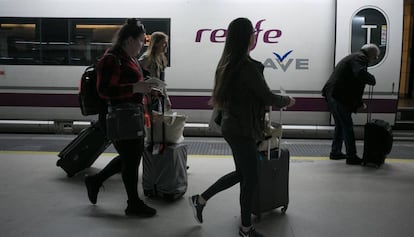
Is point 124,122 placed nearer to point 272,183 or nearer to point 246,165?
point 246,165

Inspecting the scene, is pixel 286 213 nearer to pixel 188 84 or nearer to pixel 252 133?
pixel 252 133

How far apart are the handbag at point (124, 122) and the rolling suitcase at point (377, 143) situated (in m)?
3.05

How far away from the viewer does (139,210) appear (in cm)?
374

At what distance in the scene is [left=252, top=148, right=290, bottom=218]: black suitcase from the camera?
362cm

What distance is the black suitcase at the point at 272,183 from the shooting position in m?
3.62

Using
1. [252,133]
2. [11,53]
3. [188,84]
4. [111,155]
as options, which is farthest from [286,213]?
[11,53]

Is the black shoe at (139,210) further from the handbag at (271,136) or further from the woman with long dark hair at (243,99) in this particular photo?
the handbag at (271,136)

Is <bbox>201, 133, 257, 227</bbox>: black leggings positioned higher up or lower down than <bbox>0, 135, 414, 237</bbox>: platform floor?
higher up

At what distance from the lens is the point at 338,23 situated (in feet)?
21.9

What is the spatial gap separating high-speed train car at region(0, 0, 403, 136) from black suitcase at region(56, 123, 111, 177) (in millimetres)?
2165

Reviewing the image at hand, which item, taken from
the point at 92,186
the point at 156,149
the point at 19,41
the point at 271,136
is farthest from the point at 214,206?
the point at 19,41

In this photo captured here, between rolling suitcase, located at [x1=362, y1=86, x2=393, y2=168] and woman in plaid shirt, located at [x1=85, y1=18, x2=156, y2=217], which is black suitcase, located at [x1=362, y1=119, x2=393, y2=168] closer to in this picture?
rolling suitcase, located at [x1=362, y1=86, x2=393, y2=168]

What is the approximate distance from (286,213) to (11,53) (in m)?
5.43

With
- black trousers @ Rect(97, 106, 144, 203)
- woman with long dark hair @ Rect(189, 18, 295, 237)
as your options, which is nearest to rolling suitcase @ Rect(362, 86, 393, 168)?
woman with long dark hair @ Rect(189, 18, 295, 237)
